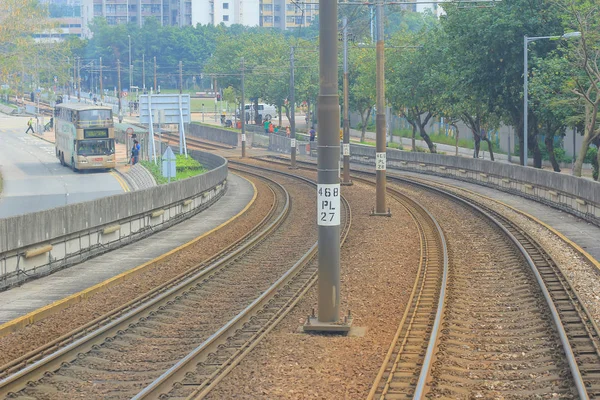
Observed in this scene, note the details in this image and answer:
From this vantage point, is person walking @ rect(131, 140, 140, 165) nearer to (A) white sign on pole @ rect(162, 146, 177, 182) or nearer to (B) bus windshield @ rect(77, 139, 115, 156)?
(B) bus windshield @ rect(77, 139, 115, 156)

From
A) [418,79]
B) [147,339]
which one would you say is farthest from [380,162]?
[418,79]

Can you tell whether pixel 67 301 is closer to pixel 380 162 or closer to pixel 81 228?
pixel 81 228

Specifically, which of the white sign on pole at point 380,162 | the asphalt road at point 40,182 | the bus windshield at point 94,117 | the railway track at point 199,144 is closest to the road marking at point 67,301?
the white sign on pole at point 380,162

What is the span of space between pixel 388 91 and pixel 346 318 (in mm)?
53534

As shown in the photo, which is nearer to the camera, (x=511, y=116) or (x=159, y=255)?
(x=159, y=255)

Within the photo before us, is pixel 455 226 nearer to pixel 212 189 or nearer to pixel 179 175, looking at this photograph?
pixel 212 189

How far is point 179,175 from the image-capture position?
164 feet

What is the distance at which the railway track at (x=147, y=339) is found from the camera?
1225 cm

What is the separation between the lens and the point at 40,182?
57906 mm

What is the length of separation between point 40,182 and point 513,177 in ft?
93.2

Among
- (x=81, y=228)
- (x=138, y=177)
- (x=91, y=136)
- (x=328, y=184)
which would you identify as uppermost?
(x=328, y=184)

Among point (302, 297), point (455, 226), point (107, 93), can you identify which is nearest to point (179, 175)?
point (455, 226)

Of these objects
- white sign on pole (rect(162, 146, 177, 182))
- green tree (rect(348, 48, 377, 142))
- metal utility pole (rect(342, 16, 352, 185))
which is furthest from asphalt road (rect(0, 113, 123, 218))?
green tree (rect(348, 48, 377, 142))

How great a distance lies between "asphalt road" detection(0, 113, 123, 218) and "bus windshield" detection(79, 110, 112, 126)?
10.9 ft
